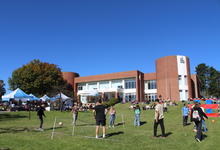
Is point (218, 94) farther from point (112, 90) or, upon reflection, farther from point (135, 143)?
point (135, 143)

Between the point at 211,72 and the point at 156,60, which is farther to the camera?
the point at 211,72

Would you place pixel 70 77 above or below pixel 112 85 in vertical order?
above

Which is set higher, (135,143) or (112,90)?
(112,90)

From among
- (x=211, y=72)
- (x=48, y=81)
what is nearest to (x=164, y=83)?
(x=48, y=81)

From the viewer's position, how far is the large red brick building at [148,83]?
146ft

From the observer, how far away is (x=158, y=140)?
8.85m

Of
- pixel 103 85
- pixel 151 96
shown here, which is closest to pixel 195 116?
pixel 151 96

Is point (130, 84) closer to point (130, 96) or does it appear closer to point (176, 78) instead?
point (130, 96)

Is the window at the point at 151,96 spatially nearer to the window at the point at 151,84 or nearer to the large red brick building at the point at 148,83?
the large red brick building at the point at 148,83

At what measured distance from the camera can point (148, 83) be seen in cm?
5125

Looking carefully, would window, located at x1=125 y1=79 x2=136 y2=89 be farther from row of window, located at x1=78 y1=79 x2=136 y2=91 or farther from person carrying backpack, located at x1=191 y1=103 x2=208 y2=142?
person carrying backpack, located at x1=191 y1=103 x2=208 y2=142

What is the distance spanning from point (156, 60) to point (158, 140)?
133 ft

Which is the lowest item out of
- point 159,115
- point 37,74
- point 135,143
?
point 135,143

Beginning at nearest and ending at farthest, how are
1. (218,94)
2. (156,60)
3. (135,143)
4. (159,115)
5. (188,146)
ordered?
(188,146)
(135,143)
(159,115)
(156,60)
(218,94)
